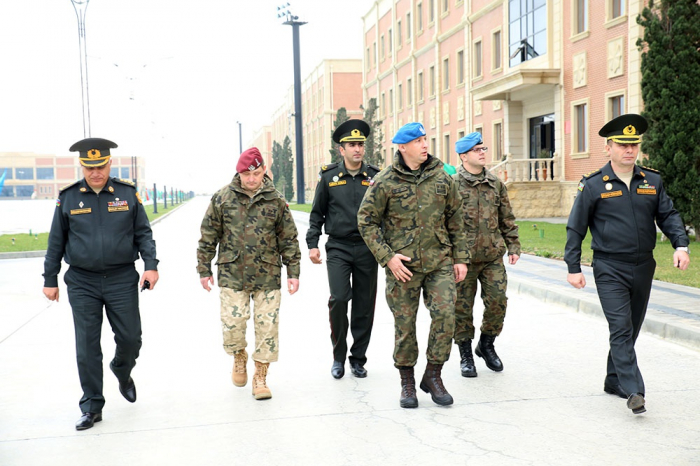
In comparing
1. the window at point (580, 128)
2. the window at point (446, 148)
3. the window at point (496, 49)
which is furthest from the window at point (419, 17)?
the window at point (580, 128)

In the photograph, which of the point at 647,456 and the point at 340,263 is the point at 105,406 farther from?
the point at 647,456

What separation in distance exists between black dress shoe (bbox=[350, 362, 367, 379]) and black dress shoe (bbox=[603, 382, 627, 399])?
1954mm

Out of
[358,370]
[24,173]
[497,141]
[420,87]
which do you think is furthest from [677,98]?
[24,173]

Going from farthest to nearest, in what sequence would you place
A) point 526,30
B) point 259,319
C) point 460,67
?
point 460,67, point 526,30, point 259,319

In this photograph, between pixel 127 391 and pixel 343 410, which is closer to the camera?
pixel 343 410

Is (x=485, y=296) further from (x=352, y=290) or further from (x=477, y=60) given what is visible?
(x=477, y=60)

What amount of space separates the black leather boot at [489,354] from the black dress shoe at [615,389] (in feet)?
3.48

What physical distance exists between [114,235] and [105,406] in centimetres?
133

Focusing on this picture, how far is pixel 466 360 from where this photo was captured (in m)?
6.59

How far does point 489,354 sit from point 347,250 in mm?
1563

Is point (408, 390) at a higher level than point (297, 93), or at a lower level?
Result: lower

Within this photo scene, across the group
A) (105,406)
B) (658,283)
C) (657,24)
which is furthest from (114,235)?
(657,24)

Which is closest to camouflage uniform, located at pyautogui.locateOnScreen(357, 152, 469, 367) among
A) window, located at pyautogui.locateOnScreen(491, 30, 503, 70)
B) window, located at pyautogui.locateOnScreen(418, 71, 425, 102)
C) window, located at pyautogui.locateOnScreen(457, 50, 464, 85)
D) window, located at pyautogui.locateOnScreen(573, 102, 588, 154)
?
window, located at pyautogui.locateOnScreen(573, 102, 588, 154)

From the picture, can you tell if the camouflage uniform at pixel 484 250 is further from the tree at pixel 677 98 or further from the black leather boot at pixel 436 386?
the tree at pixel 677 98
